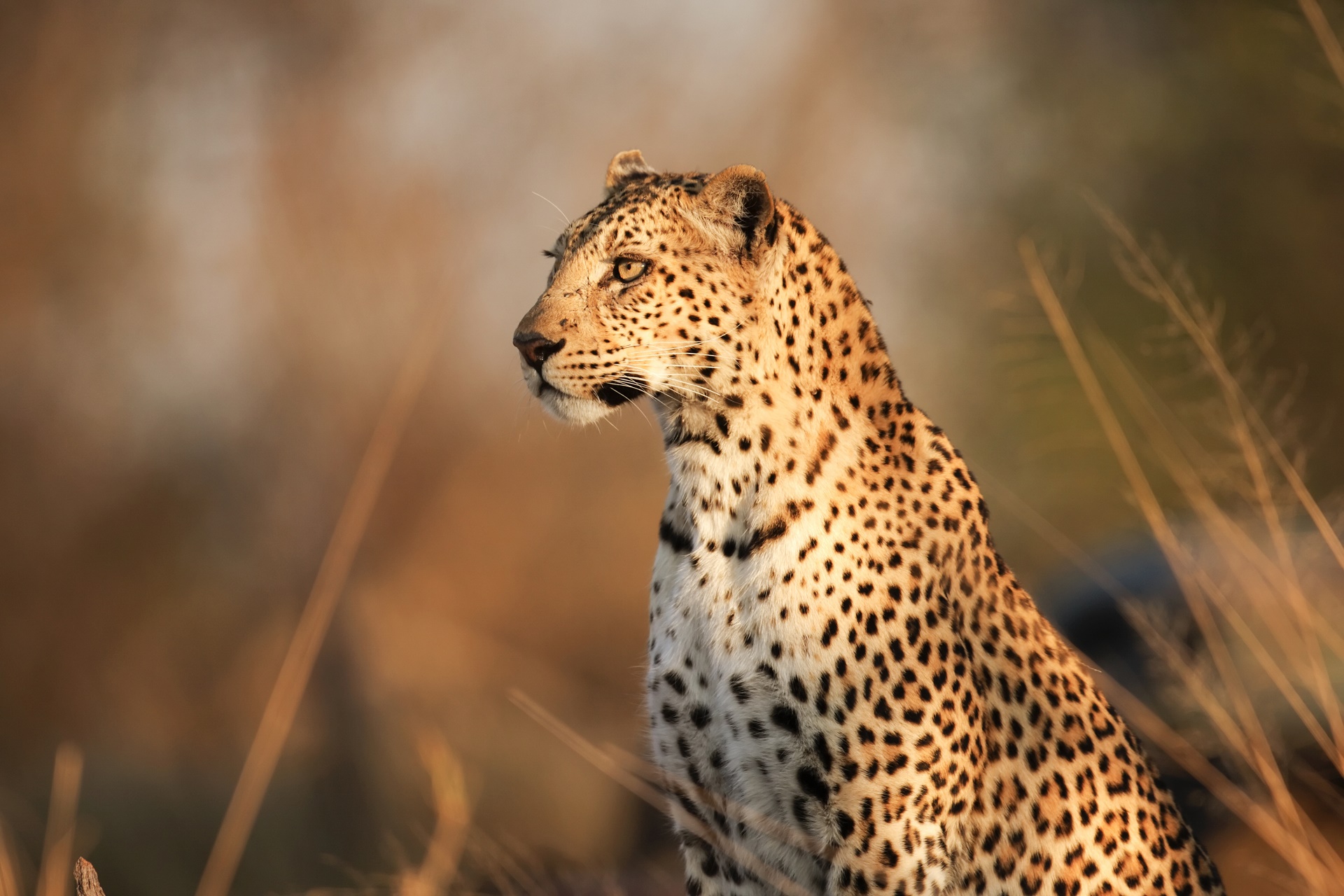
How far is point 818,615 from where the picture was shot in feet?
9.72

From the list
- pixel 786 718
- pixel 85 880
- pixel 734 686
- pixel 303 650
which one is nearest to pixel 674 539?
pixel 734 686

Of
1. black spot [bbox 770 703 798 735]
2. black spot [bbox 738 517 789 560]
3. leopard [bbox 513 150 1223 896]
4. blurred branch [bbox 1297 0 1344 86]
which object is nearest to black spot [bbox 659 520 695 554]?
leopard [bbox 513 150 1223 896]

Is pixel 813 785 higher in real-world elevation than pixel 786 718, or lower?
lower

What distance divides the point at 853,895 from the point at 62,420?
1017 centimetres

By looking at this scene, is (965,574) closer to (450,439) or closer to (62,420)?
(450,439)

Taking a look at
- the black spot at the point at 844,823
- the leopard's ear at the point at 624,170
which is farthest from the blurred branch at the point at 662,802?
the leopard's ear at the point at 624,170

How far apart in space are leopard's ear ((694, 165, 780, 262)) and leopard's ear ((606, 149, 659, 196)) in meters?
0.65

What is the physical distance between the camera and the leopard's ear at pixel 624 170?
386 cm

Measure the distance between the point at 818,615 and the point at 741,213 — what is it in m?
1.12

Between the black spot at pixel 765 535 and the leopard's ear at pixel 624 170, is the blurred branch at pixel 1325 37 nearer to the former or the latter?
the black spot at pixel 765 535

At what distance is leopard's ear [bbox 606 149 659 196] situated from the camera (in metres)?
3.86

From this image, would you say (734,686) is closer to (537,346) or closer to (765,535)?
(765,535)

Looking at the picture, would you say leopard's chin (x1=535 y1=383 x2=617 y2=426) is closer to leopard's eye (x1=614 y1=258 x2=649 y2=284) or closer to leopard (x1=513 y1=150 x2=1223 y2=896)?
leopard (x1=513 y1=150 x2=1223 y2=896)

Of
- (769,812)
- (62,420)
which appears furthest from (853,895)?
(62,420)
